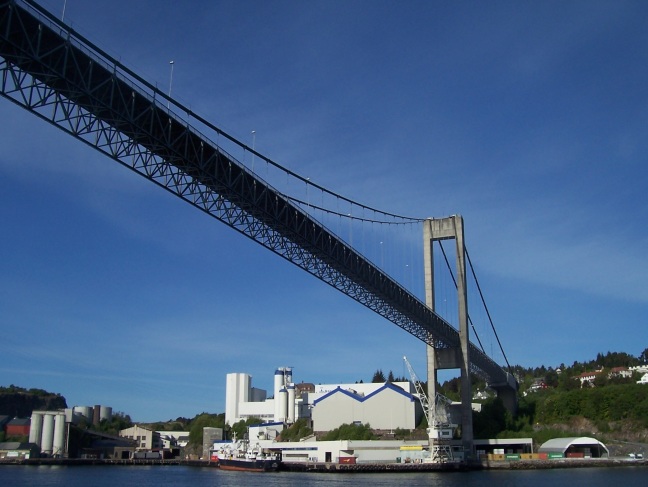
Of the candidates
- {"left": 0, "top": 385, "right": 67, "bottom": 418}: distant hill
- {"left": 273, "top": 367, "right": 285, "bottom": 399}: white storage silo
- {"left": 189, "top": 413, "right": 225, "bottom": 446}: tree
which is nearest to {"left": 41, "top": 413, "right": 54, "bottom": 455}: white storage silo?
{"left": 189, "top": 413, "right": 225, "bottom": 446}: tree

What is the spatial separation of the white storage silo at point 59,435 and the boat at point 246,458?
1457 inches

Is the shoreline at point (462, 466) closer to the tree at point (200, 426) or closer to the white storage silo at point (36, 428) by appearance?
the tree at point (200, 426)

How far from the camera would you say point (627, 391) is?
87.0 m

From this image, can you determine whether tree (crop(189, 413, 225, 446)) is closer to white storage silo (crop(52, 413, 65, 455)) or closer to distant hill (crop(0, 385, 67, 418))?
white storage silo (crop(52, 413, 65, 455))

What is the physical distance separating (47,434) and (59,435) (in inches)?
75.9

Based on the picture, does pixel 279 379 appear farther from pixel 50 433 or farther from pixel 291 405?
pixel 50 433

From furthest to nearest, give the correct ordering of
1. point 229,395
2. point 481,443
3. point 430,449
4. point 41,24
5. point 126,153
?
point 229,395 < point 481,443 < point 430,449 < point 126,153 < point 41,24

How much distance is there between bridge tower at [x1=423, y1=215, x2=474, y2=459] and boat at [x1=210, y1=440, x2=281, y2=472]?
17.8m

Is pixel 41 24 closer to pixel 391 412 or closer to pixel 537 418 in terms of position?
pixel 391 412

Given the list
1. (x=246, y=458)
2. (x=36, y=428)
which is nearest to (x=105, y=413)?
(x=36, y=428)

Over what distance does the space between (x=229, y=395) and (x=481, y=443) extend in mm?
60872

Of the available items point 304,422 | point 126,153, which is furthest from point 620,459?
point 126,153

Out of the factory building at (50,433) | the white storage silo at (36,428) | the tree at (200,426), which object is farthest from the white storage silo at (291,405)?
the white storage silo at (36,428)

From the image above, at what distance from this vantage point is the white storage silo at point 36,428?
11225 cm
